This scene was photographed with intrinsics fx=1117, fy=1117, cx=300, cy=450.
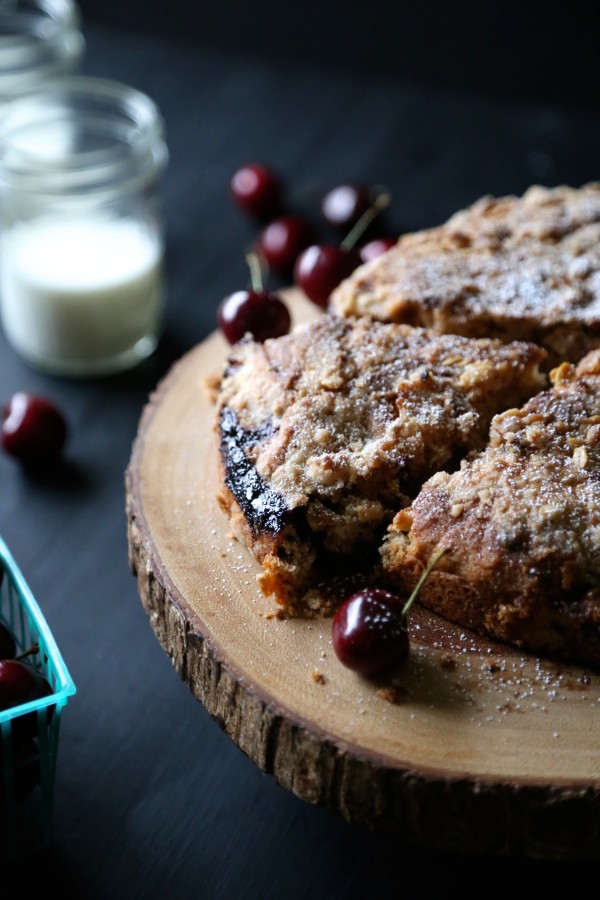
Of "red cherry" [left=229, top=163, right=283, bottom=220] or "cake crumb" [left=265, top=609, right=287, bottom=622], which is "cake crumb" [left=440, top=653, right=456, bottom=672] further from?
"red cherry" [left=229, top=163, right=283, bottom=220]

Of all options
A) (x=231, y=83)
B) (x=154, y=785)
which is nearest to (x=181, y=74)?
(x=231, y=83)

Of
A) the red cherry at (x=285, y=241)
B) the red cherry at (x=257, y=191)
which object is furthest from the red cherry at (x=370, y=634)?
the red cherry at (x=257, y=191)

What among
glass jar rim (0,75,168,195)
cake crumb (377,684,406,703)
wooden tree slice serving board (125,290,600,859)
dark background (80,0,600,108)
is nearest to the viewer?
wooden tree slice serving board (125,290,600,859)

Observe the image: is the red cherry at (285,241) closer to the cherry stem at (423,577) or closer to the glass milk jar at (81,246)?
the glass milk jar at (81,246)

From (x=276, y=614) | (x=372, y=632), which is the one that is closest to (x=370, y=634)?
(x=372, y=632)

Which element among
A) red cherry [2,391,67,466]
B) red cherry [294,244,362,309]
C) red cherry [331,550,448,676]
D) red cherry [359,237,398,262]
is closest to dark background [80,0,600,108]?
red cherry [359,237,398,262]

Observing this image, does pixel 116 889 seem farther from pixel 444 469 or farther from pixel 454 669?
pixel 444 469

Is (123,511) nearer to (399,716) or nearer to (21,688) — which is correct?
(21,688)
